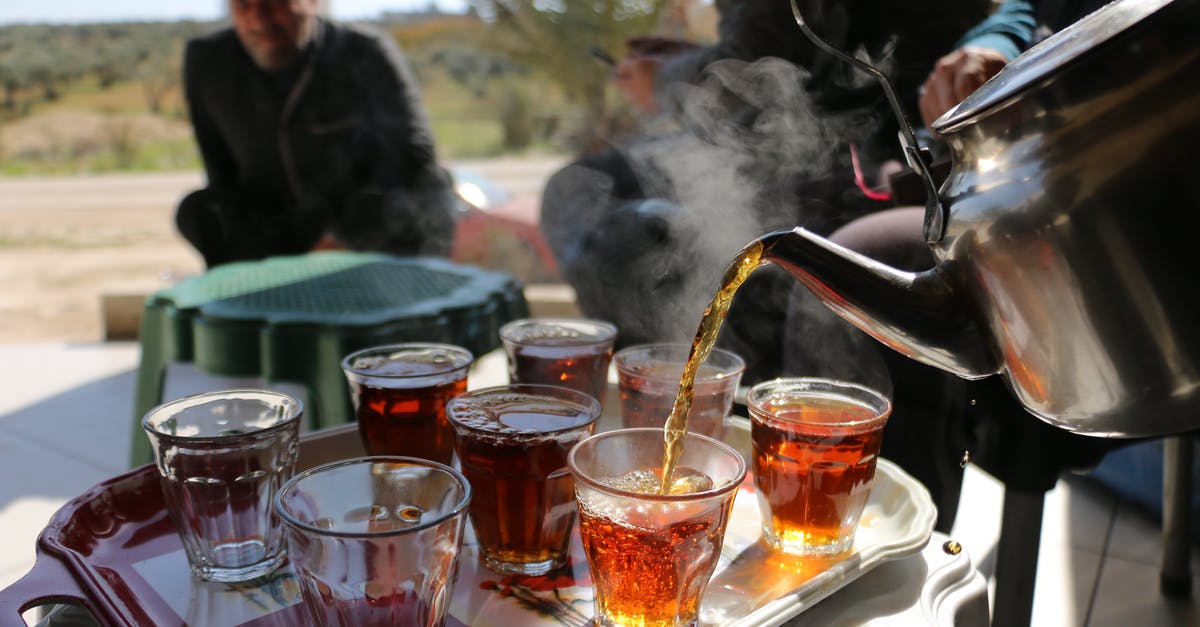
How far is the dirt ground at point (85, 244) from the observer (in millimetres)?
5031

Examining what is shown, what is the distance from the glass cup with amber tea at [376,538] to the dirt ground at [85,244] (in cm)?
348

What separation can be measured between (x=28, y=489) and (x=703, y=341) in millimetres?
2164

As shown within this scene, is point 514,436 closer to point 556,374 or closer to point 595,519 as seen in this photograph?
point 595,519

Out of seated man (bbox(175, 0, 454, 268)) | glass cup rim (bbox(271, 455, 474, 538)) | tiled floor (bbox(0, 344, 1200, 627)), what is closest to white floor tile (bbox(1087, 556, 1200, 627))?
tiled floor (bbox(0, 344, 1200, 627))

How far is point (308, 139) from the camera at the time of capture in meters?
3.12

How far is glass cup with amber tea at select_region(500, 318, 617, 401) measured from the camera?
1.15 meters

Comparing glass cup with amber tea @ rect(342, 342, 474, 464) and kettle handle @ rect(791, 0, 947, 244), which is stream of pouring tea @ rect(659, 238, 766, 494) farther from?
glass cup with amber tea @ rect(342, 342, 474, 464)

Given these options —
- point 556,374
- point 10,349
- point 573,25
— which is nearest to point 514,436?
point 556,374

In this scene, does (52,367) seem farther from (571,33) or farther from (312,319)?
(571,33)

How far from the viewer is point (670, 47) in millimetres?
2125

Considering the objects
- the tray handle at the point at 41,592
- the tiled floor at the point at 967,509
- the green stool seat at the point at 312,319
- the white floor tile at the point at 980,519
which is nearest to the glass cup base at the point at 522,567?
the tray handle at the point at 41,592

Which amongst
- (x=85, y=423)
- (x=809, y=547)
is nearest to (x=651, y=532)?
(x=809, y=547)

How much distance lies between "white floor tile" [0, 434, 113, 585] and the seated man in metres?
0.74

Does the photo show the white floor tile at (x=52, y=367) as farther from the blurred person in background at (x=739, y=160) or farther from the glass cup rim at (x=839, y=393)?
the glass cup rim at (x=839, y=393)
